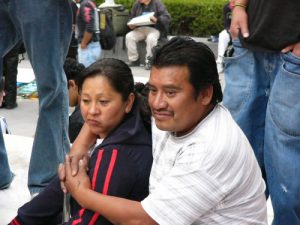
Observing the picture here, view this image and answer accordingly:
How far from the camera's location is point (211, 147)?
1.68 meters

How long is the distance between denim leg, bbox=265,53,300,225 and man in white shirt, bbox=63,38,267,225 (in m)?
0.16

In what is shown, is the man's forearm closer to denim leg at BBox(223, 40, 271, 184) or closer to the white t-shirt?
the white t-shirt

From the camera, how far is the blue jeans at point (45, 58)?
2539 mm

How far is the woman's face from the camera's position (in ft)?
7.14

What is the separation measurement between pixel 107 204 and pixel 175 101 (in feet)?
1.37

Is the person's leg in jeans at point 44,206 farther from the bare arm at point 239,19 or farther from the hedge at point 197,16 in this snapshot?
the hedge at point 197,16

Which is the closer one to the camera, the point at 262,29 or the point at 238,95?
the point at 262,29

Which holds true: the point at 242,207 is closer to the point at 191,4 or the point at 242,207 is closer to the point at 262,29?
the point at 262,29

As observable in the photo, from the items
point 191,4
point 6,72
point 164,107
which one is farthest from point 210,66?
point 191,4

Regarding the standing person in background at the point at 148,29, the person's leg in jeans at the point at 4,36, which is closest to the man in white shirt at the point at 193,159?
the person's leg in jeans at the point at 4,36

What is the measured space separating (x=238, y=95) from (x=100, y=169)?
61 cm

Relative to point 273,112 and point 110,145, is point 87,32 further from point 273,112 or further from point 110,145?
point 273,112

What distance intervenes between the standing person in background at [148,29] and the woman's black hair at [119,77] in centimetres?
725

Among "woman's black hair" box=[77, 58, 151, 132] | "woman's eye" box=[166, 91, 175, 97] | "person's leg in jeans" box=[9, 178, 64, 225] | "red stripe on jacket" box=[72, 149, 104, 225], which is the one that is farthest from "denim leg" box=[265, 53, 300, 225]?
"person's leg in jeans" box=[9, 178, 64, 225]
